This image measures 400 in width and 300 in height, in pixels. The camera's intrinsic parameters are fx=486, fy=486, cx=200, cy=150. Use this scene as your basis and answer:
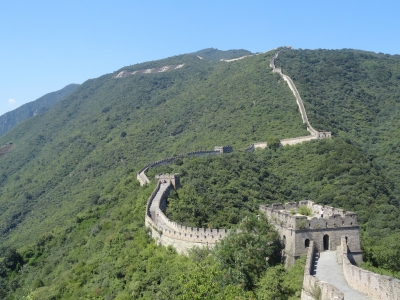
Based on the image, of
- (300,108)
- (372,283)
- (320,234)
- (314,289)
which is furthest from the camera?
(300,108)

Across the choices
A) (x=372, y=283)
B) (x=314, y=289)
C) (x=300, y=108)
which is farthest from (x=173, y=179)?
(x=300, y=108)

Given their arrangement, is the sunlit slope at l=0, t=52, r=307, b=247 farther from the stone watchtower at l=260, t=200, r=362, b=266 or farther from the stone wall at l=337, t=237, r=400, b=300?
the stone wall at l=337, t=237, r=400, b=300

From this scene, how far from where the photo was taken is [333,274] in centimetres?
2003

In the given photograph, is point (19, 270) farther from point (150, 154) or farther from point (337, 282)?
point (150, 154)

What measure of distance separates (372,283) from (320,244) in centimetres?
571

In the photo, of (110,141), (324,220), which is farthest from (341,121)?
(324,220)

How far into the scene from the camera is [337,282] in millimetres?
19234

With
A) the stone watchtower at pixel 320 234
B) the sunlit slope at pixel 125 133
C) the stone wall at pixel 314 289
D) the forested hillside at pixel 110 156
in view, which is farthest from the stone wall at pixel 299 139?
the stone wall at pixel 314 289

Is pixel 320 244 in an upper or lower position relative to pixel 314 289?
lower

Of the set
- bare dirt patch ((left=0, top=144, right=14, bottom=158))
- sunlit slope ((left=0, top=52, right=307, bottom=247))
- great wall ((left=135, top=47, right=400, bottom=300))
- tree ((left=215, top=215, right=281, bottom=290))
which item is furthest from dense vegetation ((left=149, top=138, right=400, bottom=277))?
bare dirt patch ((left=0, top=144, right=14, bottom=158))

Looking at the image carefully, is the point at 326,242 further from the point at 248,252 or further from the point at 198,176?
the point at 198,176

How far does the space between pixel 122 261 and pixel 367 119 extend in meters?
66.9

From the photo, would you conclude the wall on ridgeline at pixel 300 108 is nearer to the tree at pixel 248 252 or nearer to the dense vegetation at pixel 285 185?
the dense vegetation at pixel 285 185

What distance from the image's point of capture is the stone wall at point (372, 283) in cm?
1633
